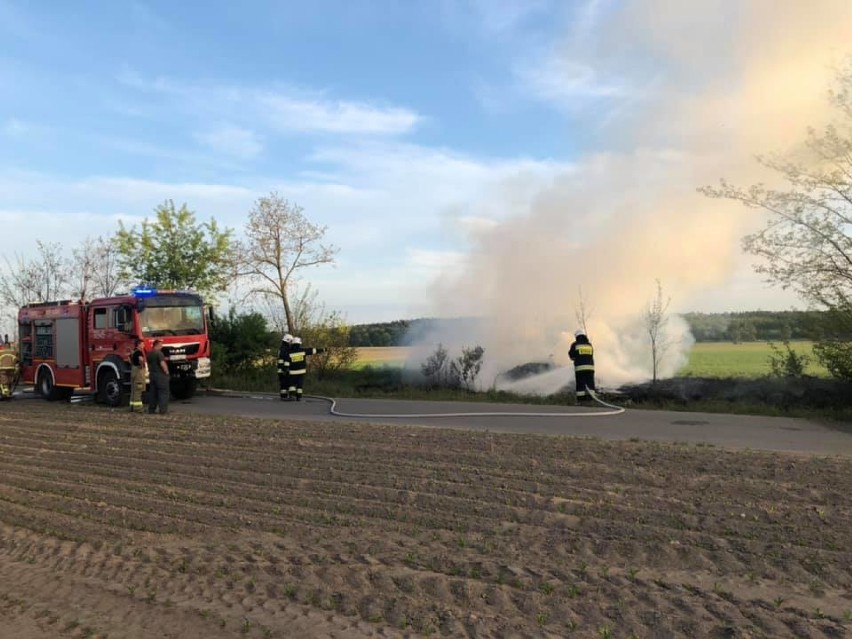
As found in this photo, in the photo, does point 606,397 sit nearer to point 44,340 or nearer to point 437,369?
point 437,369

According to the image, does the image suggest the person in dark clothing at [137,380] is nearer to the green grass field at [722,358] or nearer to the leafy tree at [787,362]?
the green grass field at [722,358]

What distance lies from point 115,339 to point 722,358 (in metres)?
17.2

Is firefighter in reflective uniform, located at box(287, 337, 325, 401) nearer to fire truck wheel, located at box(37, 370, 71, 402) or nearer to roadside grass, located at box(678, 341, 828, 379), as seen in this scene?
fire truck wheel, located at box(37, 370, 71, 402)

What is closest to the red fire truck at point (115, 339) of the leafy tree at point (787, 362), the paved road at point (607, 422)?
the paved road at point (607, 422)

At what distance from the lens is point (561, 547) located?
5.75 m

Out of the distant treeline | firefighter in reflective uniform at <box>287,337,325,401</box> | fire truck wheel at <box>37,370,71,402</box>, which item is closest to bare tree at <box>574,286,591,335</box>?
the distant treeline

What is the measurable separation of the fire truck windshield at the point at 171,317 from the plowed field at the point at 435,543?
747cm

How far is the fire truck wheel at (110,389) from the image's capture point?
679 inches

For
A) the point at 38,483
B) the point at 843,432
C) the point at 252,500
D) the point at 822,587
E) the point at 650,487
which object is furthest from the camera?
the point at 843,432

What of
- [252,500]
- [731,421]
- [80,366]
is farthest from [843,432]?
[80,366]

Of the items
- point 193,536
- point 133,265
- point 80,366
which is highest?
point 133,265

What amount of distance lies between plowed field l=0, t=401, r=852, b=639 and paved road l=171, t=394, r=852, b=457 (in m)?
1.40

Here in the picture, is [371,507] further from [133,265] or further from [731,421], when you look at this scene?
[133,265]

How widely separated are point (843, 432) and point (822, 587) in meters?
6.81
